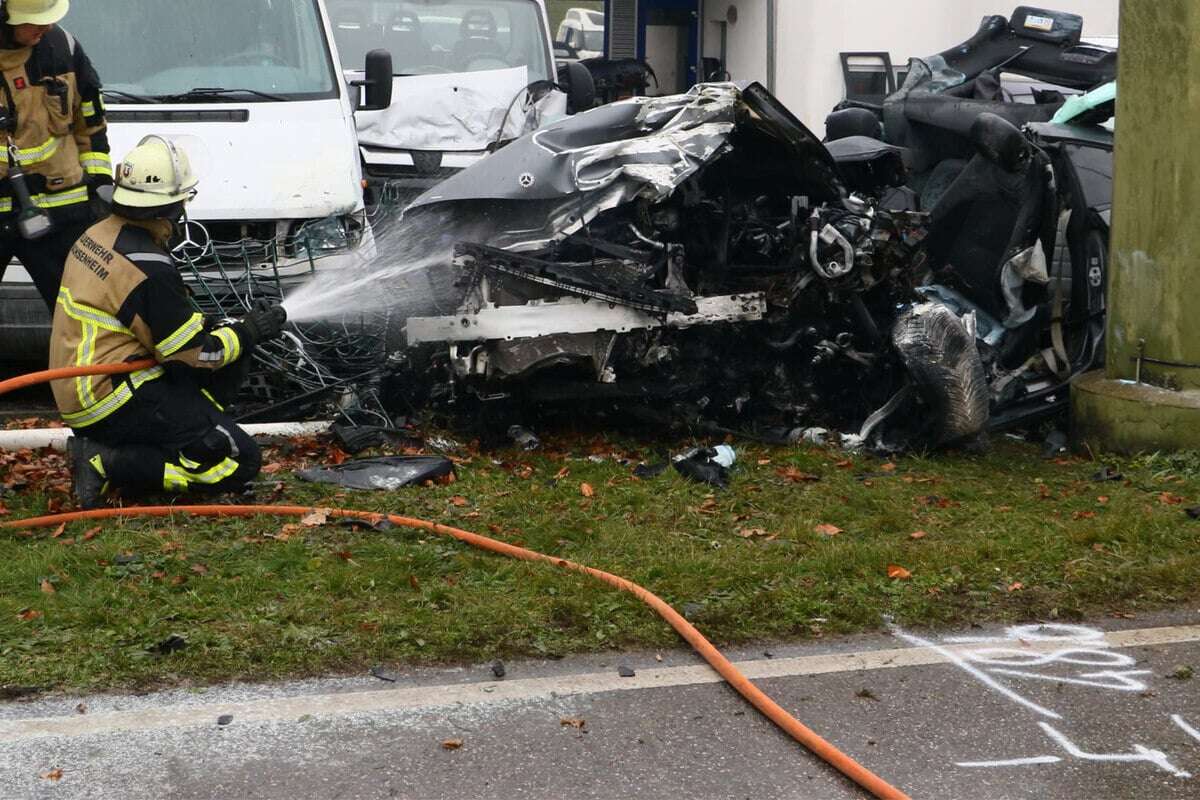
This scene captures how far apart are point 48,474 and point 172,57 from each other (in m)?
3.17

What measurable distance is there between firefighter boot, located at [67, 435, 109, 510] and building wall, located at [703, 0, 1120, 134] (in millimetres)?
13322

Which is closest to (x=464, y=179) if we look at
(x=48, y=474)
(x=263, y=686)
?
(x=48, y=474)

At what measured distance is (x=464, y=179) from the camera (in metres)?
6.95

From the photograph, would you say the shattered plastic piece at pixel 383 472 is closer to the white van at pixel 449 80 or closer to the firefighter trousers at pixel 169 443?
the firefighter trousers at pixel 169 443

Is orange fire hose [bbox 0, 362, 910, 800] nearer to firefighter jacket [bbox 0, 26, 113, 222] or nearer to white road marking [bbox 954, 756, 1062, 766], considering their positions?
white road marking [bbox 954, 756, 1062, 766]

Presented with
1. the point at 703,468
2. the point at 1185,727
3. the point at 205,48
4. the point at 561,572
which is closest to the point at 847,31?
the point at 205,48

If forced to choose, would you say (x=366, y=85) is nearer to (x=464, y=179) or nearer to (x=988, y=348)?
(x=464, y=179)

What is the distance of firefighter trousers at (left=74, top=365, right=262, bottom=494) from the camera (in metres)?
5.79

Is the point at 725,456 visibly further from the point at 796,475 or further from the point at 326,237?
the point at 326,237

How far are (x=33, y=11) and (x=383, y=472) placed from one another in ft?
8.22

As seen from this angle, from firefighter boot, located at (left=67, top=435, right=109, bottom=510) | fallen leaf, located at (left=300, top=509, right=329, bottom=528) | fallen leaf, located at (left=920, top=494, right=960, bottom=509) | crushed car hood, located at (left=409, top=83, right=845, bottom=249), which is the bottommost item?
fallen leaf, located at (left=920, top=494, right=960, bottom=509)

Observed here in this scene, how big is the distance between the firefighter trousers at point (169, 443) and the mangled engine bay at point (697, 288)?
41.0 inches

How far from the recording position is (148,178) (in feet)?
18.6

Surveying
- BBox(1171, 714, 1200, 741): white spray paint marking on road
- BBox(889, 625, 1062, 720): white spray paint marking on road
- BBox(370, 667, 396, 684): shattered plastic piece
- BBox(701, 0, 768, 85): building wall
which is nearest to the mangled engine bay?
BBox(889, 625, 1062, 720): white spray paint marking on road
